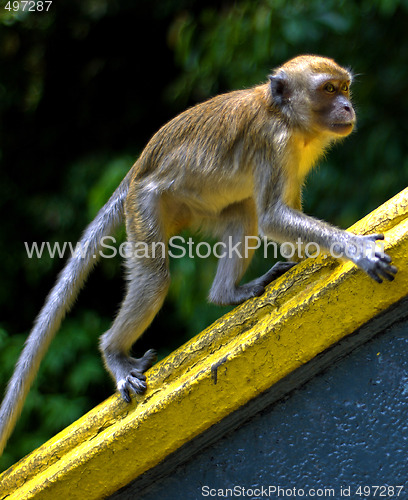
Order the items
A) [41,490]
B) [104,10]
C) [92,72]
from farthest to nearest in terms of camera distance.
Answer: [92,72], [104,10], [41,490]

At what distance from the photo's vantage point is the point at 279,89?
3744mm

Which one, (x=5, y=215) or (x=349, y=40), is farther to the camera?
(x=5, y=215)

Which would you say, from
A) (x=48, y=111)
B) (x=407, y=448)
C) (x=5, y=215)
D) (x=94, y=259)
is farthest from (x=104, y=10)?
(x=407, y=448)

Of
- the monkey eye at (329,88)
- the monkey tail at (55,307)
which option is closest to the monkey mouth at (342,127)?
the monkey eye at (329,88)

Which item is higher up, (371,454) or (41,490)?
(41,490)

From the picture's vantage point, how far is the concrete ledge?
223 centimetres

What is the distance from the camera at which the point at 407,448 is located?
6.95 ft

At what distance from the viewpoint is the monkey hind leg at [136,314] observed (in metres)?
3.76

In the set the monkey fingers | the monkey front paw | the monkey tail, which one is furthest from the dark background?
the monkey front paw

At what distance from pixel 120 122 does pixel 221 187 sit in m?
3.46

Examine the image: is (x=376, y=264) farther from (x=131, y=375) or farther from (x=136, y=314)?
(x=136, y=314)

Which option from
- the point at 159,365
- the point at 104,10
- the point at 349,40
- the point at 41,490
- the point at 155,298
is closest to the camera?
the point at 41,490

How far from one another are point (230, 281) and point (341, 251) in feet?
4.70

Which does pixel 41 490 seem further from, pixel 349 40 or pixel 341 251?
pixel 349 40
